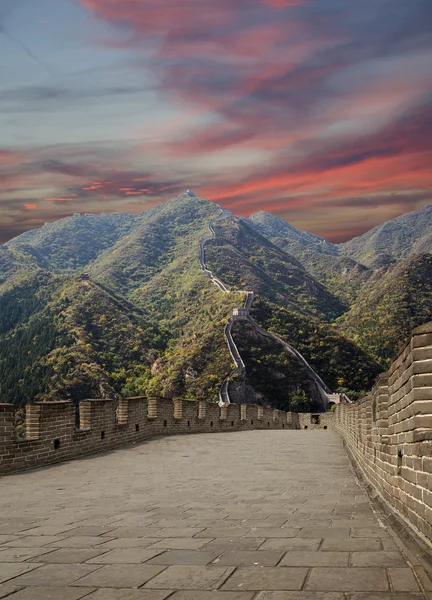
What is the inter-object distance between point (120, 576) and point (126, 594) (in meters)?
0.39

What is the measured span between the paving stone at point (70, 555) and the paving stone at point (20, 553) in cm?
6

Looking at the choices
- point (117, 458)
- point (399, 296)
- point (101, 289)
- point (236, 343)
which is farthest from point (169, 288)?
point (117, 458)

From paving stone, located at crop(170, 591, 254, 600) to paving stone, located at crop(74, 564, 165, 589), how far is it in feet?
1.06

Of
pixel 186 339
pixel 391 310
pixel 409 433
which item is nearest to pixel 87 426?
pixel 409 433

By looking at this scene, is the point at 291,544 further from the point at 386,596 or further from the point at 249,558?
the point at 386,596

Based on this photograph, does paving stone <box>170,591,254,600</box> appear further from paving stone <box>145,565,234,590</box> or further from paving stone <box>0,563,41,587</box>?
paving stone <box>0,563,41,587</box>

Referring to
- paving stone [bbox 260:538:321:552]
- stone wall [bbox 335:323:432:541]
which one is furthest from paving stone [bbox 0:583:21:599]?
stone wall [bbox 335:323:432:541]

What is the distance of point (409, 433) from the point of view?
5.13m

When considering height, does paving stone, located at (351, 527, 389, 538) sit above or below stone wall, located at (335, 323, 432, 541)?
below

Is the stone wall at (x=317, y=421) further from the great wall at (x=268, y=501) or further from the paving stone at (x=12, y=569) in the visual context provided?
the paving stone at (x=12, y=569)

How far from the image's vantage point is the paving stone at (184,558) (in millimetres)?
4305

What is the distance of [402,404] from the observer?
5.55 metres

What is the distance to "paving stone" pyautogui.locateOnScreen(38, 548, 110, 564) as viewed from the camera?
14.4 feet

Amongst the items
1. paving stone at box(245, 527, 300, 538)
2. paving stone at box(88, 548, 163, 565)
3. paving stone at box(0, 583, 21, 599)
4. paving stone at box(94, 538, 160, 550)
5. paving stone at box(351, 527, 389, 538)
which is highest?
paving stone at box(0, 583, 21, 599)
